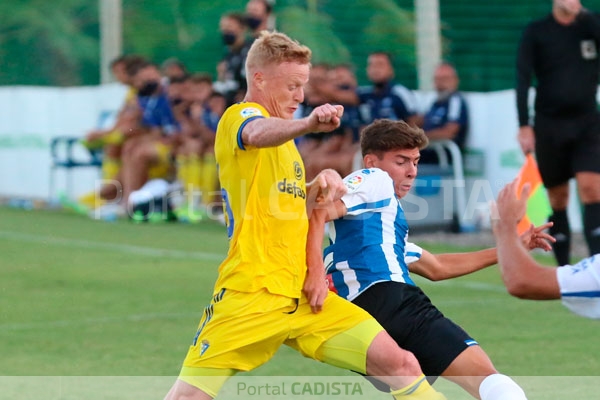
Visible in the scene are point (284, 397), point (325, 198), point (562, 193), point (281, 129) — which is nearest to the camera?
point (281, 129)

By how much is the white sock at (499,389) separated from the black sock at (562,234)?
5535mm

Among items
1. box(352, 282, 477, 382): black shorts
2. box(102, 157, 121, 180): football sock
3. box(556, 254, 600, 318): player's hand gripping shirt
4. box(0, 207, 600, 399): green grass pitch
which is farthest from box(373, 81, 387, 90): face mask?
box(556, 254, 600, 318): player's hand gripping shirt

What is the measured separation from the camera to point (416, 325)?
529cm

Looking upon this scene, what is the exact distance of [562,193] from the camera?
10508mm

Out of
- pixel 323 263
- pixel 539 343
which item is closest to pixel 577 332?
pixel 539 343

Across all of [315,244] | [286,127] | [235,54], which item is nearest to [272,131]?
[286,127]

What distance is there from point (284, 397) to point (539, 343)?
6.71 feet

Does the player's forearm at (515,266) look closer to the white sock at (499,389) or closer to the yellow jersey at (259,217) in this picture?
the white sock at (499,389)

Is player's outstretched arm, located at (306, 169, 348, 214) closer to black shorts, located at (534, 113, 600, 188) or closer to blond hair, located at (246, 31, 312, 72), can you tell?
blond hair, located at (246, 31, 312, 72)

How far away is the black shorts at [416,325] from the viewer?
5.25 meters

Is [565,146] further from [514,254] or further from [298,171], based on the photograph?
[514,254]

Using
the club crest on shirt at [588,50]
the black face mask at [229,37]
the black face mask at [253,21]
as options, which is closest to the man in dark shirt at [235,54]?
the black face mask at [229,37]

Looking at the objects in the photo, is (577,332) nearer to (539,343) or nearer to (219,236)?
(539,343)

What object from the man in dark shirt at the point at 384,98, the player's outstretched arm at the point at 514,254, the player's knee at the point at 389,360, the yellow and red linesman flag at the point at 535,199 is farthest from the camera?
the man in dark shirt at the point at 384,98
